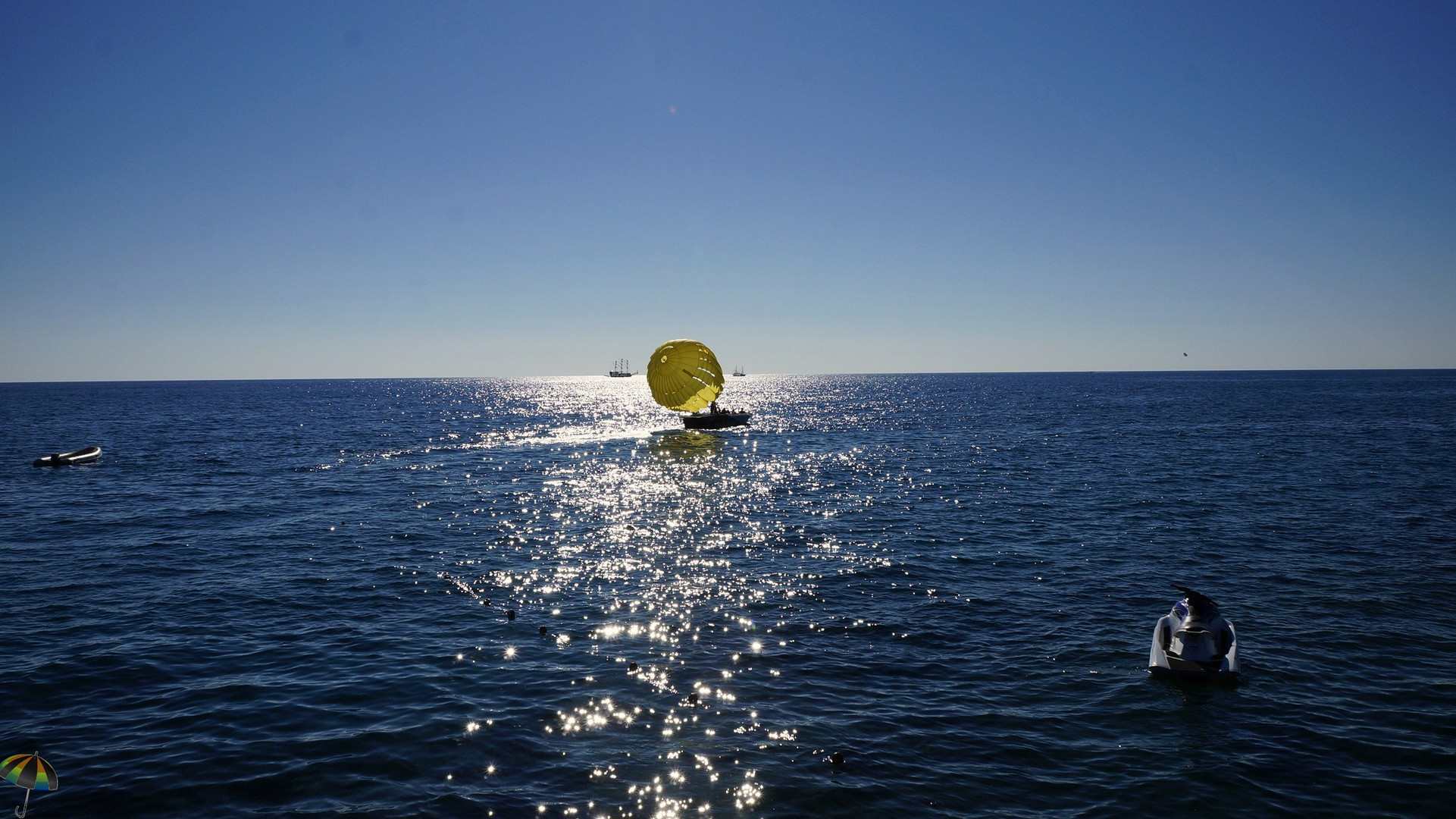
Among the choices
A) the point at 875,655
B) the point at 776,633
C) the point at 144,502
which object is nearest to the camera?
the point at 875,655

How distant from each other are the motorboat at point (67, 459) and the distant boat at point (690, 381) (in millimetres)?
48114

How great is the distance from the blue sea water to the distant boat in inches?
1167

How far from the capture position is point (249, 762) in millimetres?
15031

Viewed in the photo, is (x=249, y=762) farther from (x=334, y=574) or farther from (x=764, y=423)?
(x=764, y=423)

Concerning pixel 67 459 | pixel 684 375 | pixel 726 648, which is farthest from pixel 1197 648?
pixel 67 459

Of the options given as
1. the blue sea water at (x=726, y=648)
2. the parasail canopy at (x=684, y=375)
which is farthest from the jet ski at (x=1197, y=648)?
the parasail canopy at (x=684, y=375)

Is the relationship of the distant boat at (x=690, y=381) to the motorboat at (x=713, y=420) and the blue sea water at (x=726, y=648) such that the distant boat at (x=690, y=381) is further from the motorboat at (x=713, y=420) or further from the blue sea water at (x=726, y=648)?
the blue sea water at (x=726, y=648)

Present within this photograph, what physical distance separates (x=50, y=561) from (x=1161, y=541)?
46930mm

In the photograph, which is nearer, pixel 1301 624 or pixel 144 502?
pixel 1301 624

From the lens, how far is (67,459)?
61719mm

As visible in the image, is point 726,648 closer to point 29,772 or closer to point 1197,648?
point 1197,648

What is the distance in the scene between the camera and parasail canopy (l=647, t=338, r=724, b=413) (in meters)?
79.4

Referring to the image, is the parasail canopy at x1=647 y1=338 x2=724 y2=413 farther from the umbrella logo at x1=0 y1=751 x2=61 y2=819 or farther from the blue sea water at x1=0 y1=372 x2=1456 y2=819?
the umbrella logo at x1=0 y1=751 x2=61 y2=819

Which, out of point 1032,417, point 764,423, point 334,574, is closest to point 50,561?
point 334,574
